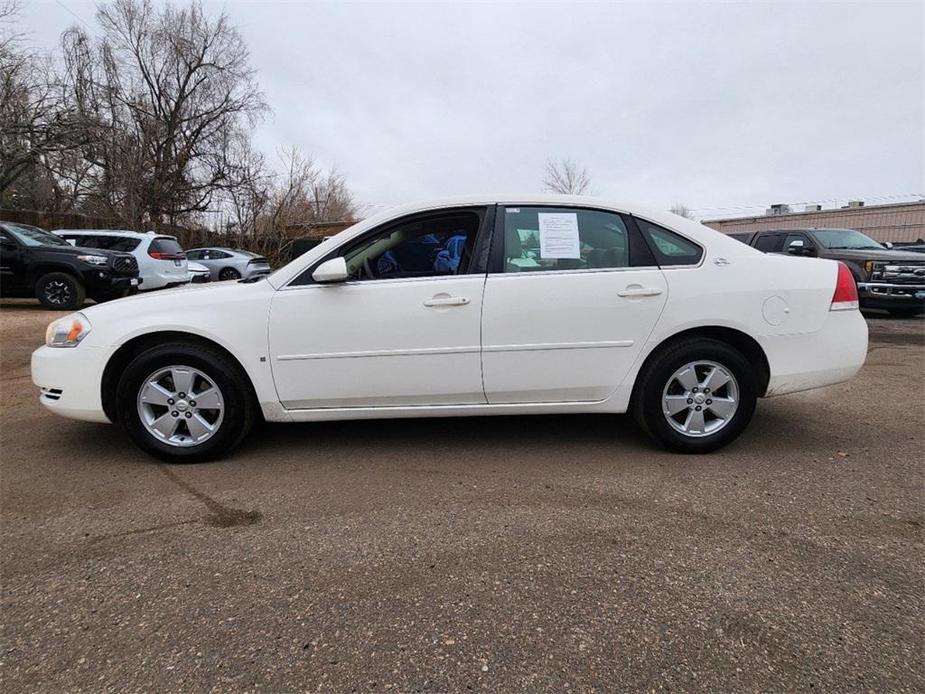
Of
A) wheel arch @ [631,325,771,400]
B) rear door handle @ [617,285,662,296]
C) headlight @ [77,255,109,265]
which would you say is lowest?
wheel arch @ [631,325,771,400]

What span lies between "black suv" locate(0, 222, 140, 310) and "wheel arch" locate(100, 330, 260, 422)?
25.8ft

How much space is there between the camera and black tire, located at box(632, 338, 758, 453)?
3.30 metres

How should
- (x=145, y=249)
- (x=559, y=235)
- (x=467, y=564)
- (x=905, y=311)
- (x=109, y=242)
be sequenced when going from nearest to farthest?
(x=467, y=564) → (x=559, y=235) → (x=905, y=311) → (x=145, y=249) → (x=109, y=242)

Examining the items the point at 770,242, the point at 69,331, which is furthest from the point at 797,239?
the point at 69,331

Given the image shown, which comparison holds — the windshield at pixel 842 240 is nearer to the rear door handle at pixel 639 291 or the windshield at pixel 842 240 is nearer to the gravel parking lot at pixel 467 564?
the gravel parking lot at pixel 467 564

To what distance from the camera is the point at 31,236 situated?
9891mm

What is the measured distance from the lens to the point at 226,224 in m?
27.7

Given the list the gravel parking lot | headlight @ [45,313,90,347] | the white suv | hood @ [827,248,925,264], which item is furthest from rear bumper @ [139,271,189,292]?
hood @ [827,248,925,264]

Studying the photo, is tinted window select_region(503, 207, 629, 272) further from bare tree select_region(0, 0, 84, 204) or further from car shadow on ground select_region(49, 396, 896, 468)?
bare tree select_region(0, 0, 84, 204)

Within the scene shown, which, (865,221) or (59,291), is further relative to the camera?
(865,221)

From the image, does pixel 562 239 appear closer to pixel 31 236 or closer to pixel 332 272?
pixel 332 272

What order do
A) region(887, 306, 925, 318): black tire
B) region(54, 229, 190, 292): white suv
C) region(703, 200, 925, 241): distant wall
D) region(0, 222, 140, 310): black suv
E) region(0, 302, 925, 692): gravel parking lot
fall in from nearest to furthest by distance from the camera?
1. region(0, 302, 925, 692): gravel parking lot
2. region(0, 222, 140, 310): black suv
3. region(887, 306, 925, 318): black tire
4. region(54, 229, 190, 292): white suv
5. region(703, 200, 925, 241): distant wall

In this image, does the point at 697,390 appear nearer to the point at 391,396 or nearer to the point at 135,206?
the point at 391,396

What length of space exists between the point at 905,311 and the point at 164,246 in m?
15.4
